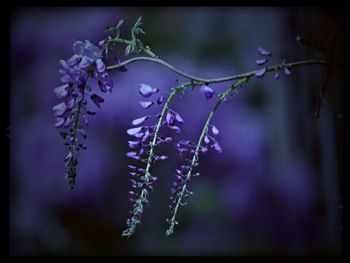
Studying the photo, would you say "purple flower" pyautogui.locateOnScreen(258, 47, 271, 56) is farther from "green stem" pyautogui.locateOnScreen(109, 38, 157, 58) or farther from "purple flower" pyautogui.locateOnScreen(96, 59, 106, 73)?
"purple flower" pyautogui.locateOnScreen(96, 59, 106, 73)

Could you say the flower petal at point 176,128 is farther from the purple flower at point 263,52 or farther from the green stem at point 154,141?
the purple flower at point 263,52

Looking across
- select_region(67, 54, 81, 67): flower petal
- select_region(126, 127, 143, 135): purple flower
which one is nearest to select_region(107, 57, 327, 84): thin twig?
select_region(67, 54, 81, 67): flower petal

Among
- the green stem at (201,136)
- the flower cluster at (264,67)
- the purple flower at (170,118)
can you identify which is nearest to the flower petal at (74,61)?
the purple flower at (170,118)

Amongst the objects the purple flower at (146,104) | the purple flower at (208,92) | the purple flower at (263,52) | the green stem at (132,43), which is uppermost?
the green stem at (132,43)

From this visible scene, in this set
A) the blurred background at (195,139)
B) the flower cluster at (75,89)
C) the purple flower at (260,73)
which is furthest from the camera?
the blurred background at (195,139)

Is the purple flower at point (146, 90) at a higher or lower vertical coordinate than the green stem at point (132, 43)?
lower

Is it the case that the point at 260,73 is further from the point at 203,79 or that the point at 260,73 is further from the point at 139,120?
the point at 139,120

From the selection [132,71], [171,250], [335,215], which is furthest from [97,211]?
[335,215]
